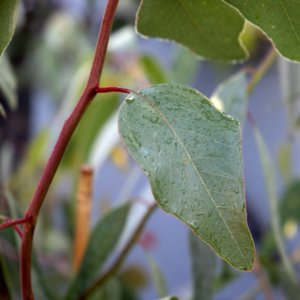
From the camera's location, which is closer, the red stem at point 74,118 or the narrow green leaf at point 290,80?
the red stem at point 74,118

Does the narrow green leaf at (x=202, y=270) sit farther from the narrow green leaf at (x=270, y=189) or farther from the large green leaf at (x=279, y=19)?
the large green leaf at (x=279, y=19)

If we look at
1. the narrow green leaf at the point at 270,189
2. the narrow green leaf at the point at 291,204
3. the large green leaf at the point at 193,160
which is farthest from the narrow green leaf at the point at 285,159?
the large green leaf at the point at 193,160

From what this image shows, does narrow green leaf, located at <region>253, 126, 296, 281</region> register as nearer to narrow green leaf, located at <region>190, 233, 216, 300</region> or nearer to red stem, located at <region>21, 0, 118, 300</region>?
narrow green leaf, located at <region>190, 233, 216, 300</region>

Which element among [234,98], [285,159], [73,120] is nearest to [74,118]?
[73,120]

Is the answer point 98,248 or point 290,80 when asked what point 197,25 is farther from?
point 290,80

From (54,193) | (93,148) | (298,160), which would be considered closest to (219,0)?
(93,148)
